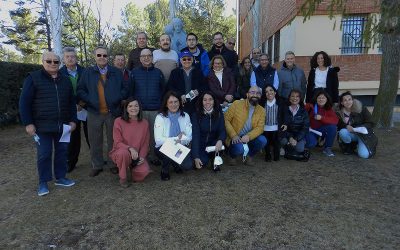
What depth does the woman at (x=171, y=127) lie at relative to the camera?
4797 millimetres

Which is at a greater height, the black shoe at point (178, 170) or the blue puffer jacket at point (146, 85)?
the blue puffer jacket at point (146, 85)

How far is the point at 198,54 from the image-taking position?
6.04 m

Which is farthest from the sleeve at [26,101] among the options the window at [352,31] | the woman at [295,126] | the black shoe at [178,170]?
the window at [352,31]

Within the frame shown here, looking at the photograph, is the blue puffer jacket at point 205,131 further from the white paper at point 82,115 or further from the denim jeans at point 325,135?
the white paper at point 82,115

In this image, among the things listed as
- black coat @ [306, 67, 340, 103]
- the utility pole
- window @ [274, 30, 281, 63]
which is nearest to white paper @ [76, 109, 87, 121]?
the utility pole

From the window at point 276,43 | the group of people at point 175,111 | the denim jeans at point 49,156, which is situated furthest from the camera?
the window at point 276,43

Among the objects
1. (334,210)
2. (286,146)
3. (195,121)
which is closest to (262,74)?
(286,146)

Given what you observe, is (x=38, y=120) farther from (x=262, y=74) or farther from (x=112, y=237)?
(x=262, y=74)

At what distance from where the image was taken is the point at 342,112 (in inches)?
235

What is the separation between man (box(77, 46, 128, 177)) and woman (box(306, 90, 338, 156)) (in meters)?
3.40

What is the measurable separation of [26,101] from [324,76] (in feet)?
17.0

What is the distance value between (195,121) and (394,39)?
550 cm

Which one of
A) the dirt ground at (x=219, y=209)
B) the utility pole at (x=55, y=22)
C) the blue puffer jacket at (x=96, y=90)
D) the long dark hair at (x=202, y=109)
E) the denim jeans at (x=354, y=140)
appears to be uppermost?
the utility pole at (x=55, y=22)

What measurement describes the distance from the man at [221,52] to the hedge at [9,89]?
704cm
